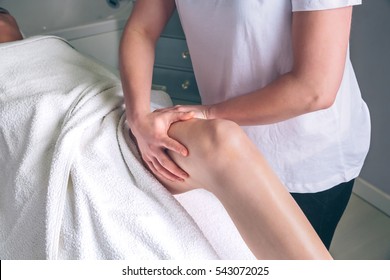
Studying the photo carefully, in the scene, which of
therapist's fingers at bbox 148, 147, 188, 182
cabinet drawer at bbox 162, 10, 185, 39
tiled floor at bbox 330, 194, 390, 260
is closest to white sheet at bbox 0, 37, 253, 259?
therapist's fingers at bbox 148, 147, 188, 182

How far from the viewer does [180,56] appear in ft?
5.68

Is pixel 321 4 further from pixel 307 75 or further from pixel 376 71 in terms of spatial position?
pixel 376 71

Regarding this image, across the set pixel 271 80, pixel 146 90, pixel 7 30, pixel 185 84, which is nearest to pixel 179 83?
pixel 185 84

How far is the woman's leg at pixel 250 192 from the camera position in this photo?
2.12ft

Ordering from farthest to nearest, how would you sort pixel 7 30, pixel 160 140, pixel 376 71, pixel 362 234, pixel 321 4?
pixel 362 234, pixel 376 71, pixel 7 30, pixel 160 140, pixel 321 4

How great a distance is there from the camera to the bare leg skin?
1.34m

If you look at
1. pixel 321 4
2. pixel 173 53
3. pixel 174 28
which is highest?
pixel 321 4

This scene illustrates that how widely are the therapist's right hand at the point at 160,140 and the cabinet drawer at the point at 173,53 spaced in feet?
3.11

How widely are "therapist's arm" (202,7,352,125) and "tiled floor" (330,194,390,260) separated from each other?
948 millimetres

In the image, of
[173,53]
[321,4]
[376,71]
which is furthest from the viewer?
[173,53]

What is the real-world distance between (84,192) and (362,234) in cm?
118

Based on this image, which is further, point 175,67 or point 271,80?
point 175,67

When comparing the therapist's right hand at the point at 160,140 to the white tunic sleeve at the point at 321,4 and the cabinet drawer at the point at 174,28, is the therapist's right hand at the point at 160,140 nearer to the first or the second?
the white tunic sleeve at the point at 321,4

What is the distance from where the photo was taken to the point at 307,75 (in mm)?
670
